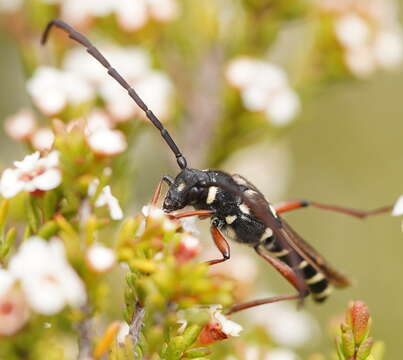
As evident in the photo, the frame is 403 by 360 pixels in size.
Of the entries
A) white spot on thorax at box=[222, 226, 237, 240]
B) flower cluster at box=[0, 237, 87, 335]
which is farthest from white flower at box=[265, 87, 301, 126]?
flower cluster at box=[0, 237, 87, 335]

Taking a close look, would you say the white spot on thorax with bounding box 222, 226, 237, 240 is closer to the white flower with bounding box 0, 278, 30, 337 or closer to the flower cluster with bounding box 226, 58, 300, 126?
the flower cluster with bounding box 226, 58, 300, 126

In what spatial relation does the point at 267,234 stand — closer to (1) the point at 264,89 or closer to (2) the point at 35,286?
(1) the point at 264,89

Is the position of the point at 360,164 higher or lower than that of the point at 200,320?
lower

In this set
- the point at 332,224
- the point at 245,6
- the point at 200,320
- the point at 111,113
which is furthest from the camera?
the point at 332,224

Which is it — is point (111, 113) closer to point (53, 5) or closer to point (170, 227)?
point (53, 5)

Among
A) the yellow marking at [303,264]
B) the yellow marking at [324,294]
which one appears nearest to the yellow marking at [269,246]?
the yellow marking at [303,264]

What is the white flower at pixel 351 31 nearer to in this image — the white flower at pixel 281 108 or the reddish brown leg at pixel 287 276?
the white flower at pixel 281 108

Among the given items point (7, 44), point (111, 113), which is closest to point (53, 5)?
point (111, 113)

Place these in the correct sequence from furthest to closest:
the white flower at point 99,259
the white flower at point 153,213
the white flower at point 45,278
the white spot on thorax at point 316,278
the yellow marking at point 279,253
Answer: the white spot on thorax at point 316,278
the yellow marking at point 279,253
the white flower at point 153,213
the white flower at point 99,259
the white flower at point 45,278
